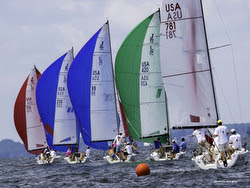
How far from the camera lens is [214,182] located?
17828 millimetres

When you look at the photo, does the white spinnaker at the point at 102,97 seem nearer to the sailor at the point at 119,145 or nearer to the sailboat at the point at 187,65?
the sailor at the point at 119,145

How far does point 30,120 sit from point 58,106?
701 cm

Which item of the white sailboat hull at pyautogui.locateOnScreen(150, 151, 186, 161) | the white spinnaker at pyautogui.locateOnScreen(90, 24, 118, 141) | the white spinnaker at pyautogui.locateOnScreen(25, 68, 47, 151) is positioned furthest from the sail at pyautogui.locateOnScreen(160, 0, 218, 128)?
the white spinnaker at pyautogui.locateOnScreen(25, 68, 47, 151)

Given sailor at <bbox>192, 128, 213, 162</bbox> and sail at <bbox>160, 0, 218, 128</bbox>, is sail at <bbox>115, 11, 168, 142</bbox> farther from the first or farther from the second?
sailor at <bbox>192, 128, 213, 162</bbox>

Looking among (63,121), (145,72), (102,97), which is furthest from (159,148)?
(63,121)

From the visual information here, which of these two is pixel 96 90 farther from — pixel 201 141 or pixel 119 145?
pixel 201 141

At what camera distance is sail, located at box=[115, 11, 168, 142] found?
107ft

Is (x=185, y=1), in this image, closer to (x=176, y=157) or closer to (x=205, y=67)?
(x=205, y=67)

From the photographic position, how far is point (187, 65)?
891 inches

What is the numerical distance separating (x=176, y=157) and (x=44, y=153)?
19.4 metres

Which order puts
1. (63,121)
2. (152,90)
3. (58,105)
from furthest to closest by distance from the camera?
(58,105) → (63,121) → (152,90)

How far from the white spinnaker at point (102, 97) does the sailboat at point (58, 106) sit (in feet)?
26.3

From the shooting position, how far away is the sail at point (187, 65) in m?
22.3

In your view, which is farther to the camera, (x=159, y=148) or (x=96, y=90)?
(x=96, y=90)
